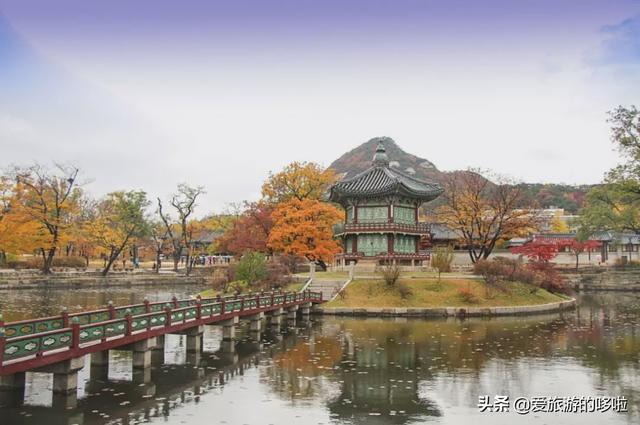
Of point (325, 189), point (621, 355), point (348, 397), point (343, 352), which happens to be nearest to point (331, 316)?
point (343, 352)

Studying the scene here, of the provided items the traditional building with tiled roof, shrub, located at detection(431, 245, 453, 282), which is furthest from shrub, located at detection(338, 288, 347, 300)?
the traditional building with tiled roof

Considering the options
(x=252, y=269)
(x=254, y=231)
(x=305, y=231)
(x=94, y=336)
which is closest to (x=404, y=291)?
(x=252, y=269)

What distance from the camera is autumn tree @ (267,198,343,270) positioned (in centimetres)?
5591

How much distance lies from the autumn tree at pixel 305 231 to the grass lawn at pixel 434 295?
10.6 m

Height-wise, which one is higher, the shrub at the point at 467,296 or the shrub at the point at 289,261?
the shrub at the point at 289,261

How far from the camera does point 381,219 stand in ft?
184

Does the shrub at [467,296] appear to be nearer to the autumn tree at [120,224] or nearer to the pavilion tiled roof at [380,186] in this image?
the pavilion tiled roof at [380,186]

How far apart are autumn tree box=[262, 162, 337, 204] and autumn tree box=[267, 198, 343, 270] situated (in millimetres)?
10607

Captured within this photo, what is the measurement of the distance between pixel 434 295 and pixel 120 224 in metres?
54.7

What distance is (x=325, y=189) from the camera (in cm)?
7069

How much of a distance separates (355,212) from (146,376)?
38.7 metres

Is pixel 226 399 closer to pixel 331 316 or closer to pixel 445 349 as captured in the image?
pixel 445 349

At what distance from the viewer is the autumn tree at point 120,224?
76.8 meters

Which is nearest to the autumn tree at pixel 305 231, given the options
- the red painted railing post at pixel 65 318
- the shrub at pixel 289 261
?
the shrub at pixel 289 261
